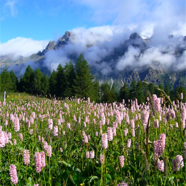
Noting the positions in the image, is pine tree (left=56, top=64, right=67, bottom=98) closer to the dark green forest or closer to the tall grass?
the dark green forest

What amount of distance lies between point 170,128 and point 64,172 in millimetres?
2991

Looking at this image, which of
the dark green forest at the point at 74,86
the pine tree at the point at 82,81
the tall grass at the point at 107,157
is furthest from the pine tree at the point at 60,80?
the tall grass at the point at 107,157

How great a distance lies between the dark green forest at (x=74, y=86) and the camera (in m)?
50.4

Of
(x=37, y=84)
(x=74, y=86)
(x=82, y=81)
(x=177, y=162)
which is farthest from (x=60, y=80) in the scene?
(x=177, y=162)

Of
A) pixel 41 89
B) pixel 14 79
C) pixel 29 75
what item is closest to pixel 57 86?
pixel 41 89

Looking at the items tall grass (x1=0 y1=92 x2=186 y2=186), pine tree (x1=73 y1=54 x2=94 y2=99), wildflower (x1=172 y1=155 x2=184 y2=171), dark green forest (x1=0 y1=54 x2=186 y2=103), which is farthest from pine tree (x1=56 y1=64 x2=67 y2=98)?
wildflower (x1=172 y1=155 x2=184 y2=171)

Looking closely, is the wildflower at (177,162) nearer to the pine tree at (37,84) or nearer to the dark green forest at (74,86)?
the dark green forest at (74,86)

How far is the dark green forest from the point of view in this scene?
165ft

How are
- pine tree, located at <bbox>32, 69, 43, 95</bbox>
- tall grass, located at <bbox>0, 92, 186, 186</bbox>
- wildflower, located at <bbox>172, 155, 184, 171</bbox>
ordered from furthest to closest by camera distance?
pine tree, located at <bbox>32, 69, 43, 95</bbox>, tall grass, located at <bbox>0, 92, 186, 186</bbox>, wildflower, located at <bbox>172, 155, 184, 171</bbox>

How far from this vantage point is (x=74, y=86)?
48.7 m

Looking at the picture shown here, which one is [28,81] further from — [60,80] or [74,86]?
[74,86]

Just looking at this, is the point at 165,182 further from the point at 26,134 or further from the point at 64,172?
the point at 26,134

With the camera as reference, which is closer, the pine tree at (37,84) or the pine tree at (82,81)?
the pine tree at (82,81)

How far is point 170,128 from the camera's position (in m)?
4.59
